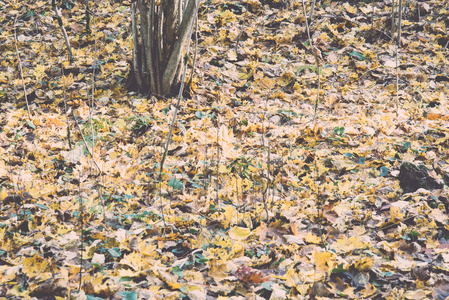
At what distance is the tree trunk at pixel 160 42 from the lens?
3.51m

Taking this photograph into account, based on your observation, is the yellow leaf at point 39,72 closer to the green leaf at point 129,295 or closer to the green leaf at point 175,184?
the green leaf at point 175,184

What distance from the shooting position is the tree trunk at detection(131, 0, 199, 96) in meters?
3.51

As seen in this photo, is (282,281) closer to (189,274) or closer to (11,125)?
(189,274)

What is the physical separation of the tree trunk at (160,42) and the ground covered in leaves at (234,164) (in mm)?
245

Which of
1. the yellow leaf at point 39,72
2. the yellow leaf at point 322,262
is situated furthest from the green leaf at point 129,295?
the yellow leaf at point 39,72

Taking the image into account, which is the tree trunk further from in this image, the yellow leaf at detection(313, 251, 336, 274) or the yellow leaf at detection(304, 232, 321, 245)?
the yellow leaf at detection(313, 251, 336, 274)

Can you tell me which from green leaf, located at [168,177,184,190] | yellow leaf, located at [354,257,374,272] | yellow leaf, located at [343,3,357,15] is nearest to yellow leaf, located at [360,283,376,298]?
yellow leaf, located at [354,257,374,272]

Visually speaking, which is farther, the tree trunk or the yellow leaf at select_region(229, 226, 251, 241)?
the tree trunk

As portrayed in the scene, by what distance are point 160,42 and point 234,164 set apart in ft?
5.48

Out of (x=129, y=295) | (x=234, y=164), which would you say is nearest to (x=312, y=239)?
(x=234, y=164)

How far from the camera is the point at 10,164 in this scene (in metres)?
2.71

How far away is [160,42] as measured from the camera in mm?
3621

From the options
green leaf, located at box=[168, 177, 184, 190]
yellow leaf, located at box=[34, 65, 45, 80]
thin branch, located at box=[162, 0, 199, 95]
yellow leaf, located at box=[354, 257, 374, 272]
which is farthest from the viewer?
yellow leaf, located at box=[34, 65, 45, 80]

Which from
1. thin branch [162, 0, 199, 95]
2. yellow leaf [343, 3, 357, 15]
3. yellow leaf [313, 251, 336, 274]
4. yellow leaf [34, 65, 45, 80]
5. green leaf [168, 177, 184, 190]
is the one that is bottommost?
yellow leaf [313, 251, 336, 274]
